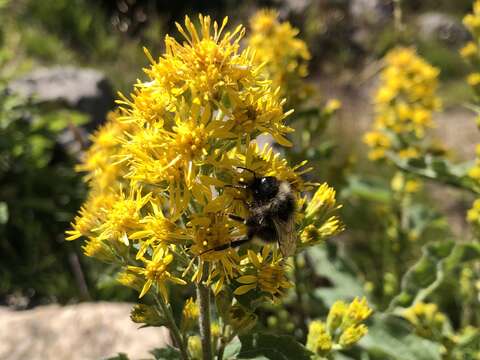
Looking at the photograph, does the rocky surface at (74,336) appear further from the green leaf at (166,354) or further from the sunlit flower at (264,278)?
the sunlit flower at (264,278)

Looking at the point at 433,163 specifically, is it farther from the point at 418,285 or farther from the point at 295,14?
the point at 295,14

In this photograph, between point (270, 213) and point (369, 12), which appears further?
point (369, 12)

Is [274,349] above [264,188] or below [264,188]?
below

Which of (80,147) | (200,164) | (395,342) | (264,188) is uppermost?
(80,147)

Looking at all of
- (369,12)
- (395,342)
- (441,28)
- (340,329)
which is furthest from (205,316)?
(441,28)

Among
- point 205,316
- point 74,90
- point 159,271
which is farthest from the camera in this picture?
point 74,90

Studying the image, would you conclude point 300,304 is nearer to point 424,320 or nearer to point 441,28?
point 424,320

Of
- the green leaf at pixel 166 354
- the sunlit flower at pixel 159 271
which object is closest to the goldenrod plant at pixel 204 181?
the sunlit flower at pixel 159 271
